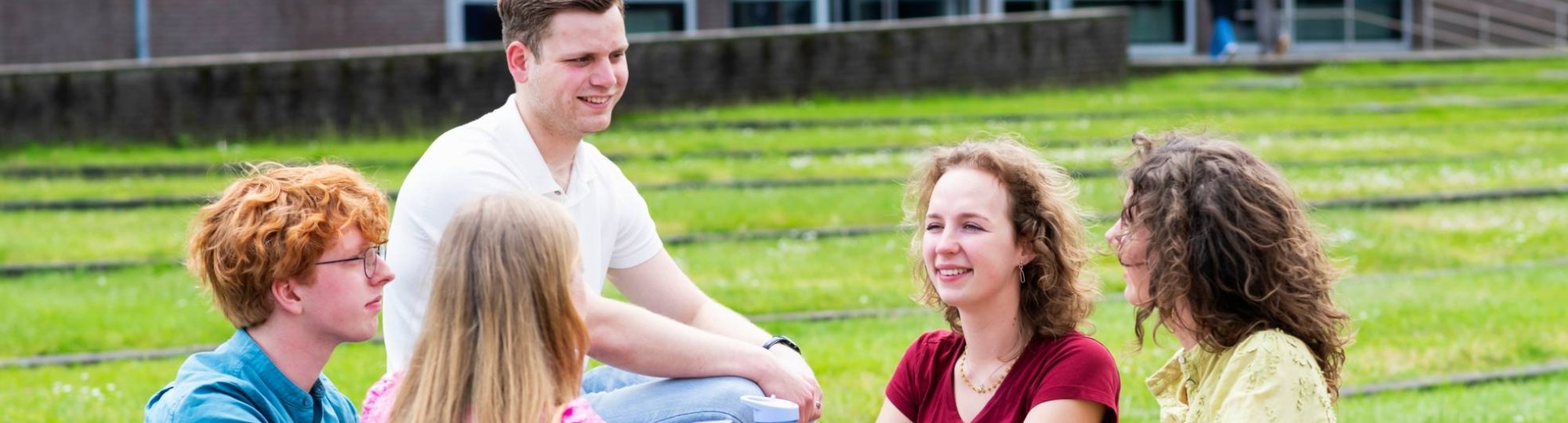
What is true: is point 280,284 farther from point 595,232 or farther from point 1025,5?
point 1025,5

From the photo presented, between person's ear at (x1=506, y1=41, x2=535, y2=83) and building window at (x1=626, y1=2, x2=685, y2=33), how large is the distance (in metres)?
20.9

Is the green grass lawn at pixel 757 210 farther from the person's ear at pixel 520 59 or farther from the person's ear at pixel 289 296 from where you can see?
the person's ear at pixel 289 296

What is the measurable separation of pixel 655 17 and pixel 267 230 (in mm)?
22032

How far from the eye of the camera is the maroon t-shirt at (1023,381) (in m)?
3.73

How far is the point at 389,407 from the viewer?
3199mm

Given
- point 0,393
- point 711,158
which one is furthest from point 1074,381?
point 711,158

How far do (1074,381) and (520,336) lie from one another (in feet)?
4.36

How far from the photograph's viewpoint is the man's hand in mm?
3852

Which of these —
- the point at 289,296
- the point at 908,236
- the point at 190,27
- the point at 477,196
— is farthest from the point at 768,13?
the point at 289,296

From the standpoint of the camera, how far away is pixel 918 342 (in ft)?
13.6

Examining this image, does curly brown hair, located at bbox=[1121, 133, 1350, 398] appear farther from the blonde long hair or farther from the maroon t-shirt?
the blonde long hair

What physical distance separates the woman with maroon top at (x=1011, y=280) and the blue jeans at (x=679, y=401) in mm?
494

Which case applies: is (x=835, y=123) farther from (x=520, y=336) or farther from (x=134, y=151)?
(x=520, y=336)

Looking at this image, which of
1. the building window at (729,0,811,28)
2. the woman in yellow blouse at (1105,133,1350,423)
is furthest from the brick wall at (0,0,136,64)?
the woman in yellow blouse at (1105,133,1350,423)
